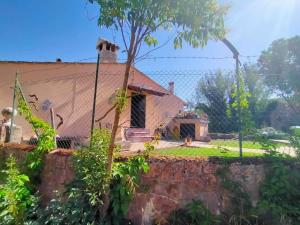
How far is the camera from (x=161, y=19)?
9.96ft

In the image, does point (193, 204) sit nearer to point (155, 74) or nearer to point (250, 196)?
point (250, 196)

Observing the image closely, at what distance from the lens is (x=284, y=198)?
332 centimetres

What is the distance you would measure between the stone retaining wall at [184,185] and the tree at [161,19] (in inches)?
47.4

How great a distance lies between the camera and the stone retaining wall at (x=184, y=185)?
352 cm

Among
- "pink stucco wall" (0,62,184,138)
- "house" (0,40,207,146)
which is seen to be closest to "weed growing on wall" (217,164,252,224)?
"house" (0,40,207,146)

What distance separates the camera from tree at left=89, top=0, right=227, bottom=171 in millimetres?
2852

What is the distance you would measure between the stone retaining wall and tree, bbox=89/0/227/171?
1.20m

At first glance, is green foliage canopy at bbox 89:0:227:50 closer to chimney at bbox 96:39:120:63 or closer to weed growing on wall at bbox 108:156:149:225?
weed growing on wall at bbox 108:156:149:225

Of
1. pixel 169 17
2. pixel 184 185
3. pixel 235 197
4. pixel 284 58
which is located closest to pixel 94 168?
pixel 184 185

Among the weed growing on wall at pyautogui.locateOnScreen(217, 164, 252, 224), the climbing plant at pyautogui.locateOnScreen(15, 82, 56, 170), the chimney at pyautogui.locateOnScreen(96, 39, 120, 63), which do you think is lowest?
the weed growing on wall at pyautogui.locateOnScreen(217, 164, 252, 224)

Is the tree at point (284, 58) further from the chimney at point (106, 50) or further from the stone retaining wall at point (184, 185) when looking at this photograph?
the stone retaining wall at point (184, 185)

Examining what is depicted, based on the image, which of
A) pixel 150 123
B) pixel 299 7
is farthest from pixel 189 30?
pixel 150 123

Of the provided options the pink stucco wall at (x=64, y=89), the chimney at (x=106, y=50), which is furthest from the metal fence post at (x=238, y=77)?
the chimney at (x=106, y=50)

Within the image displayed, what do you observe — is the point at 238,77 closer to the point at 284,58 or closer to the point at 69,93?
the point at 69,93
